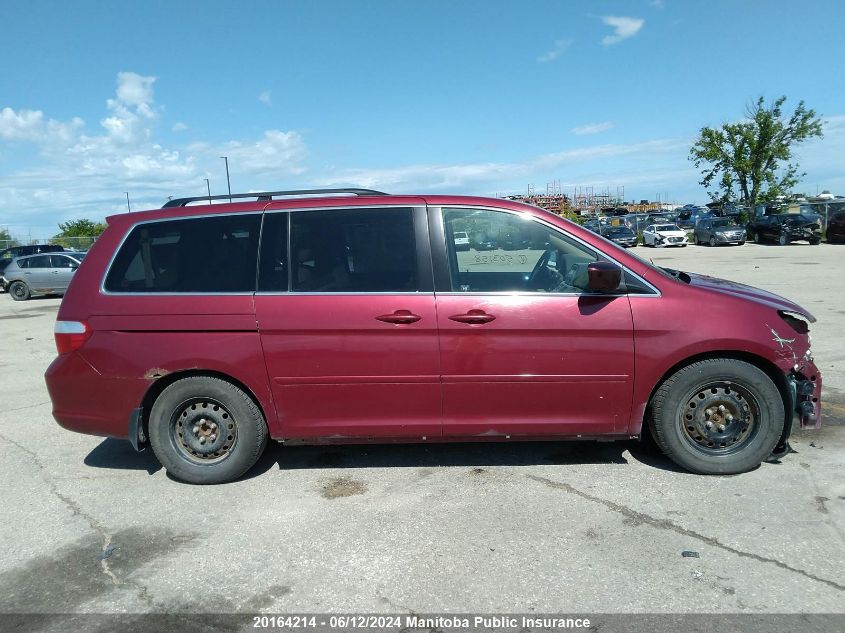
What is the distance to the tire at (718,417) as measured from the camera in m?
3.99

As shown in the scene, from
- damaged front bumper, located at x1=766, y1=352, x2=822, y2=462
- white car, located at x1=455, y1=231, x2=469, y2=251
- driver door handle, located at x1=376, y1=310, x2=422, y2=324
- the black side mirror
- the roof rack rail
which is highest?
the roof rack rail

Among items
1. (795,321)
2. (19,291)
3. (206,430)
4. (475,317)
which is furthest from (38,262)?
(795,321)

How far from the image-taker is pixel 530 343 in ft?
12.9

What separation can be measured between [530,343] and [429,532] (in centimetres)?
131

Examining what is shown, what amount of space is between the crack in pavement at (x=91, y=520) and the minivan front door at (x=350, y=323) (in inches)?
48.1

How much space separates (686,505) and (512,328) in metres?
1.50

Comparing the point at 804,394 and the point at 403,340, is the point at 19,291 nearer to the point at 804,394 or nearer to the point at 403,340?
the point at 403,340

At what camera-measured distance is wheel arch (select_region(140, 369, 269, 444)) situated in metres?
4.17

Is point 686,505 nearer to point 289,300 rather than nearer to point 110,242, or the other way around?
point 289,300

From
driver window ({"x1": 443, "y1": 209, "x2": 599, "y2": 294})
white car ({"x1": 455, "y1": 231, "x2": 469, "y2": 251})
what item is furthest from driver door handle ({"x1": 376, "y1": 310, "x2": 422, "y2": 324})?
white car ({"x1": 455, "y1": 231, "x2": 469, "y2": 251})

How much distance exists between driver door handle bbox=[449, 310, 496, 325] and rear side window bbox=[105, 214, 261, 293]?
1.41 meters

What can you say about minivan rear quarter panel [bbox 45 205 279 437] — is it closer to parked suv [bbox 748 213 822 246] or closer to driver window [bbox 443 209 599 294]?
driver window [bbox 443 209 599 294]

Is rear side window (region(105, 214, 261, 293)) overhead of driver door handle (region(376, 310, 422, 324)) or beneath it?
overhead

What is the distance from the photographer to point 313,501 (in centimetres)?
399
